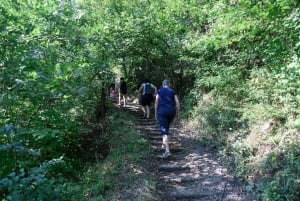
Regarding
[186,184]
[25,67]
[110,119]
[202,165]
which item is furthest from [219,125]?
[25,67]

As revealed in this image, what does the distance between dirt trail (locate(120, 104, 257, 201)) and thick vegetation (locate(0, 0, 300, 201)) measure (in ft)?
1.10

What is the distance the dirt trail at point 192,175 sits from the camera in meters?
6.30

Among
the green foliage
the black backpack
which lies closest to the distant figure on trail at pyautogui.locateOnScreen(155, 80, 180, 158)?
the green foliage

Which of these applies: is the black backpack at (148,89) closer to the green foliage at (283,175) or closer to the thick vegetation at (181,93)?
the thick vegetation at (181,93)

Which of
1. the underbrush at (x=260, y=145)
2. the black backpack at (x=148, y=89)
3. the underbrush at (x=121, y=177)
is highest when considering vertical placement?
the black backpack at (x=148, y=89)

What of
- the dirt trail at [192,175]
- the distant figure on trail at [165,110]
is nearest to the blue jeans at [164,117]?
the distant figure on trail at [165,110]

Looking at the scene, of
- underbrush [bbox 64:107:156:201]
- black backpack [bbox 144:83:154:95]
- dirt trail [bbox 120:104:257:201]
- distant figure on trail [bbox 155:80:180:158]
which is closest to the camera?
dirt trail [bbox 120:104:257:201]

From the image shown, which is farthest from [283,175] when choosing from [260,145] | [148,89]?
[148,89]

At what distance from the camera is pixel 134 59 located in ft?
53.0

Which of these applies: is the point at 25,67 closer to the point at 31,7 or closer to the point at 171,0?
the point at 31,7

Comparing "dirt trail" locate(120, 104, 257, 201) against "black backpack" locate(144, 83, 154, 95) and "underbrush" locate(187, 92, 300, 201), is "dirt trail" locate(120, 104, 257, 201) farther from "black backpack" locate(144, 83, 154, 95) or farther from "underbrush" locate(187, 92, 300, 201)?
"black backpack" locate(144, 83, 154, 95)

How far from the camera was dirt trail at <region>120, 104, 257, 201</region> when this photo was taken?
6301 millimetres

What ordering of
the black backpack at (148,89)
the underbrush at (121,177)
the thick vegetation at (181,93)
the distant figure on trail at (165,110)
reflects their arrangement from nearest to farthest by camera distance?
1. the thick vegetation at (181,93)
2. the underbrush at (121,177)
3. the distant figure on trail at (165,110)
4. the black backpack at (148,89)

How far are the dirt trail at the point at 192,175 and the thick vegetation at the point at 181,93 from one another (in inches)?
13.2
